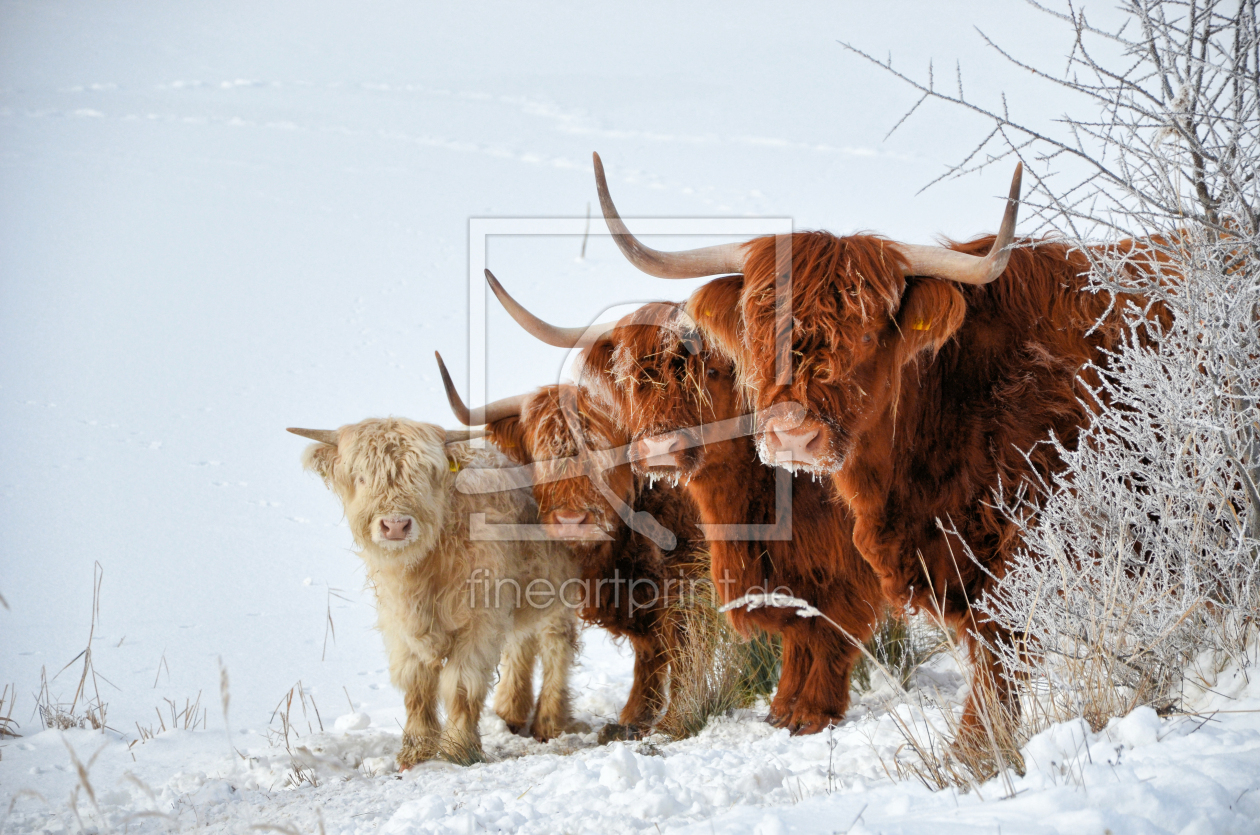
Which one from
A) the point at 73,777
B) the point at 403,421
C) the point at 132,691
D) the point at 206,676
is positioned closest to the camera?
the point at 73,777

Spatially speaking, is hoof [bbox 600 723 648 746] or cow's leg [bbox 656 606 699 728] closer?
cow's leg [bbox 656 606 699 728]

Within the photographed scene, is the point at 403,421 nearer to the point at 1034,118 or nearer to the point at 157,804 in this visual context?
the point at 157,804

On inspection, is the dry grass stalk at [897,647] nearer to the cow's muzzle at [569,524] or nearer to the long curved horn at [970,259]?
the cow's muzzle at [569,524]

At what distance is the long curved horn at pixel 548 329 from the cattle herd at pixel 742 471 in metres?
0.01

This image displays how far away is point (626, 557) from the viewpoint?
463 cm

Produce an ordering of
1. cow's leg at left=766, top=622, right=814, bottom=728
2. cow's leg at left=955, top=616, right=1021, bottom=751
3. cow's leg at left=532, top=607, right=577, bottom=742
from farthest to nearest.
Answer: cow's leg at left=532, top=607, right=577, bottom=742 → cow's leg at left=766, top=622, right=814, bottom=728 → cow's leg at left=955, top=616, right=1021, bottom=751

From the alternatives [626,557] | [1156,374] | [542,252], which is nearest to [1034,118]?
[542,252]

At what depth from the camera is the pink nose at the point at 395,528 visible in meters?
3.82

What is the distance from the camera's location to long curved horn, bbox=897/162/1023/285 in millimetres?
2529

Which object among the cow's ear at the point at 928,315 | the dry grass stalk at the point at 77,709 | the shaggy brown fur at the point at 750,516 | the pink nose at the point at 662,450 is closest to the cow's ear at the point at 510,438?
the shaggy brown fur at the point at 750,516

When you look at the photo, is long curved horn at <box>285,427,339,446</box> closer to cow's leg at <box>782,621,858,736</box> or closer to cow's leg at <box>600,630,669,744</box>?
cow's leg at <box>600,630,669,744</box>

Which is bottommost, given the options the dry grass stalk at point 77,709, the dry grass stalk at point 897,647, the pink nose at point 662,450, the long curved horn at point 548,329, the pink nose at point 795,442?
the dry grass stalk at point 77,709

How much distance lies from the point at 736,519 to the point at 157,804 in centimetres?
233

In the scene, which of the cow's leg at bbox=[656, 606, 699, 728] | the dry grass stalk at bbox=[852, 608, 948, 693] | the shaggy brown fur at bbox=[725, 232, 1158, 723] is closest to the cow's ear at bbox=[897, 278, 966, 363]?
the shaggy brown fur at bbox=[725, 232, 1158, 723]
